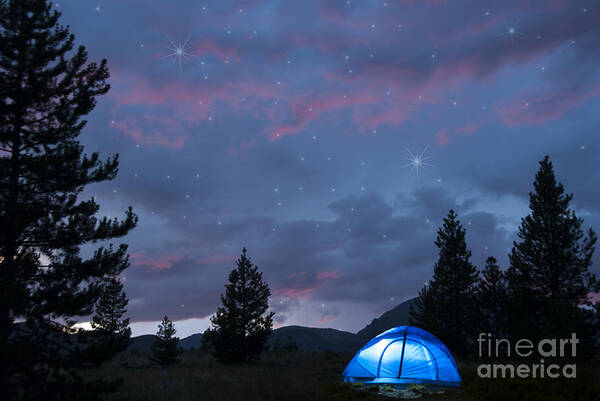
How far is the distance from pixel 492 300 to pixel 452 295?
10.5 feet

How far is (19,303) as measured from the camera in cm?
1053

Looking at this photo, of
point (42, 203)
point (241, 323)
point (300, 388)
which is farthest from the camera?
point (241, 323)

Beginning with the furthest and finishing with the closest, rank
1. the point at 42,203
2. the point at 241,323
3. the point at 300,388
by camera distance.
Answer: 1. the point at 241,323
2. the point at 300,388
3. the point at 42,203

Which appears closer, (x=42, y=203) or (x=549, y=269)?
(x=42, y=203)

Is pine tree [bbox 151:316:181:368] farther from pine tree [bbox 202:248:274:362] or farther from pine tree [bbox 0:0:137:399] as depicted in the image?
pine tree [bbox 0:0:137:399]

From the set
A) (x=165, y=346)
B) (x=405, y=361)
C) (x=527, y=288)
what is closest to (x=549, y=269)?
(x=527, y=288)

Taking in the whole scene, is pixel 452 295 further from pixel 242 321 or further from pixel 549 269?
pixel 242 321

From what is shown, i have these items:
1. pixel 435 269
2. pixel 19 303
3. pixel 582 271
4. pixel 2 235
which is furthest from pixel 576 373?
pixel 2 235

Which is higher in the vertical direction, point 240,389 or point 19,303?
point 19,303

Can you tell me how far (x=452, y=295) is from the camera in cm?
3017

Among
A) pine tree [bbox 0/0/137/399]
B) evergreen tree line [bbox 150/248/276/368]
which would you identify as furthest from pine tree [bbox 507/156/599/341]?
pine tree [bbox 0/0/137/399]

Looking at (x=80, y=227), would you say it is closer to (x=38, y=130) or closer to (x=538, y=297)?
(x=38, y=130)

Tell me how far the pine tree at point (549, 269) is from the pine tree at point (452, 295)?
316 centimetres

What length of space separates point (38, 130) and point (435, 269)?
2669 centimetres
